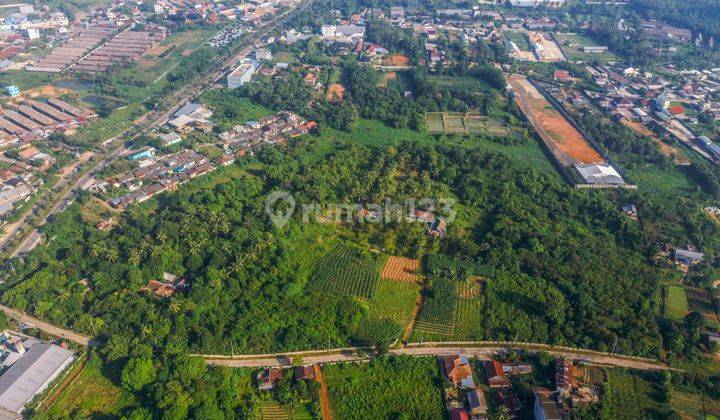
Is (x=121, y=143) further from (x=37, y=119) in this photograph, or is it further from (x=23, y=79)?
(x=23, y=79)

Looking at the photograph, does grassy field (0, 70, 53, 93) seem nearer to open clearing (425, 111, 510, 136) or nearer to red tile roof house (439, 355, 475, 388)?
open clearing (425, 111, 510, 136)

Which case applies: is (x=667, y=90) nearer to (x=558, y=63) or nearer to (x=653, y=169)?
(x=558, y=63)

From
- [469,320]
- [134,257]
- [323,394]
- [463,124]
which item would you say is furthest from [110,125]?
[469,320]

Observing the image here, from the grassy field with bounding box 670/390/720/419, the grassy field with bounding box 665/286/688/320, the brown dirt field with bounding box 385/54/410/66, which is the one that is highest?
the brown dirt field with bounding box 385/54/410/66

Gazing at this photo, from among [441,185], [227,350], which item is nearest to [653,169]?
[441,185]

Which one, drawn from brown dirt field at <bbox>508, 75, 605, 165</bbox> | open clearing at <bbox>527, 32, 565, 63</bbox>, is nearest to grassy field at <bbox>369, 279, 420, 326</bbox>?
brown dirt field at <bbox>508, 75, 605, 165</bbox>

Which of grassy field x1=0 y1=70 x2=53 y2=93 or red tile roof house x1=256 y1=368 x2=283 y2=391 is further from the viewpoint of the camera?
grassy field x1=0 y1=70 x2=53 y2=93
